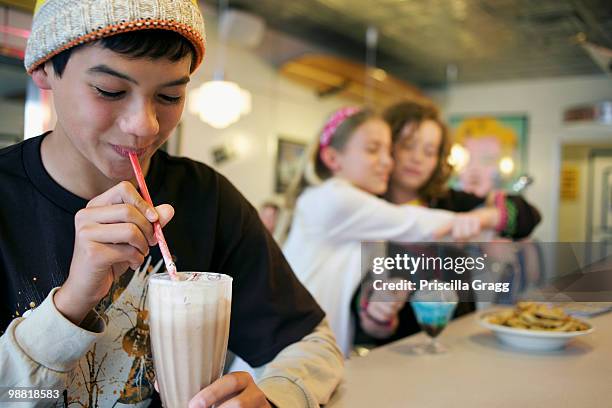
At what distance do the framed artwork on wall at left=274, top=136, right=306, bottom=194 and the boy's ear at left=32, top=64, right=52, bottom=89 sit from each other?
9.87ft

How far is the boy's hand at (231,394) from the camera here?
64 cm

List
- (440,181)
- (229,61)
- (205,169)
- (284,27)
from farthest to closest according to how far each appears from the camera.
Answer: (284,27)
(229,61)
(440,181)
(205,169)

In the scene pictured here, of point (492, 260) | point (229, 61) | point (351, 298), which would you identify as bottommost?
point (351, 298)

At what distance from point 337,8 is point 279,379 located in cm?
350

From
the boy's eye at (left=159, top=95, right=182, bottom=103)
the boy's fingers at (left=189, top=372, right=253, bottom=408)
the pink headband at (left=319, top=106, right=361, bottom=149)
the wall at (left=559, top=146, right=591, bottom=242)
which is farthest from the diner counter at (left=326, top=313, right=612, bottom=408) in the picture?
the wall at (left=559, top=146, right=591, bottom=242)

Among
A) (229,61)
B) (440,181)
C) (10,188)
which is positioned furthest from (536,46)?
(10,188)

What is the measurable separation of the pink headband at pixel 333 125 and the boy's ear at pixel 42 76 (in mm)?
1198

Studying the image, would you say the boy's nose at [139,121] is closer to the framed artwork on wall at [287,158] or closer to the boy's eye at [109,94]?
the boy's eye at [109,94]

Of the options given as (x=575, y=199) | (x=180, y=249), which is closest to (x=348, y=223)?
(x=180, y=249)

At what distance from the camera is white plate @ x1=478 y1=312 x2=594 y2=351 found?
1201 mm

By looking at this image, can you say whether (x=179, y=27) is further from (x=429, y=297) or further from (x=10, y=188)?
(x=429, y=297)

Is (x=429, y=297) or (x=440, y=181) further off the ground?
(x=440, y=181)

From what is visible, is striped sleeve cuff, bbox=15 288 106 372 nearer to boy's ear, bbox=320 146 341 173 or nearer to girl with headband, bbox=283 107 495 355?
girl with headband, bbox=283 107 495 355

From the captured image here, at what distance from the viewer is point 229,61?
3.79 metres
